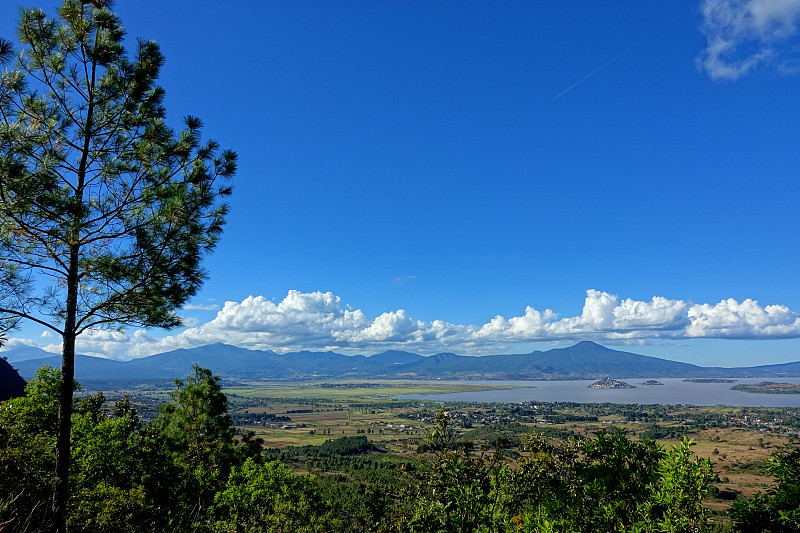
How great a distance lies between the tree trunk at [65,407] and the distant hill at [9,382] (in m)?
55.5

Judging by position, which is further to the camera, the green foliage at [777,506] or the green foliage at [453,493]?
the green foliage at [777,506]

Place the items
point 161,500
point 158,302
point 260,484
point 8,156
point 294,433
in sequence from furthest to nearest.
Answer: point 294,433 < point 161,500 < point 260,484 < point 158,302 < point 8,156

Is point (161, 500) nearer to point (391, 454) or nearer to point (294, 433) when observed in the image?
point (391, 454)

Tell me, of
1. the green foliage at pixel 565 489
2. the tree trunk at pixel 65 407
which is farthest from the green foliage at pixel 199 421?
the green foliage at pixel 565 489

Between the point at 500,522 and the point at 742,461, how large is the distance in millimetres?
104370

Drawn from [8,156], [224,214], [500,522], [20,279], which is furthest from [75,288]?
[500,522]

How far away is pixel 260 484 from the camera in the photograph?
39.7ft

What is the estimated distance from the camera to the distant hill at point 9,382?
1943 inches

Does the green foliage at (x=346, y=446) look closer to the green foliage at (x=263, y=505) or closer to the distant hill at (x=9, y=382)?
the distant hill at (x=9, y=382)

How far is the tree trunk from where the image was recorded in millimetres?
7664

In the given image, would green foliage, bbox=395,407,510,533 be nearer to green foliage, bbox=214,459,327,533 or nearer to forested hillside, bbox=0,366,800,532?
forested hillside, bbox=0,366,800,532

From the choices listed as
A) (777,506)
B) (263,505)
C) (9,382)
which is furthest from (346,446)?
(777,506)

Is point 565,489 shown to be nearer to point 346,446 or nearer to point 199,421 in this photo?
point 199,421

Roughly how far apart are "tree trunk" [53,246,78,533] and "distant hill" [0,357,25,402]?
55515 millimetres
